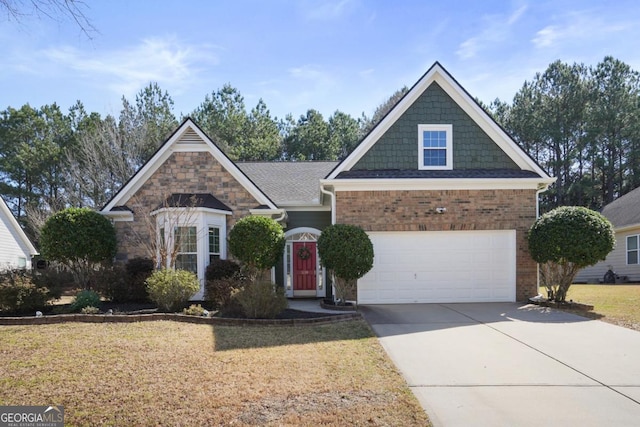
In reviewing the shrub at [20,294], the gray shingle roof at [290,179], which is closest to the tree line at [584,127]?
the gray shingle roof at [290,179]

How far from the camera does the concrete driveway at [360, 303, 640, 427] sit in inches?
199

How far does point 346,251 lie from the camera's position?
12094 millimetres

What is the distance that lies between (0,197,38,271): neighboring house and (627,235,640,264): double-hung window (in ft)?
102

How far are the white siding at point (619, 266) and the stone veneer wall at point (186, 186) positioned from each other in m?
19.9

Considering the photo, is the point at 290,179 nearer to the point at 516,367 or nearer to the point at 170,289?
the point at 170,289

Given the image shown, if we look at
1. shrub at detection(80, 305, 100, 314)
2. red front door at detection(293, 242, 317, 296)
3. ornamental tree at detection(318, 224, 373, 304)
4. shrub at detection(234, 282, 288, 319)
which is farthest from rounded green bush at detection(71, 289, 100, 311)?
red front door at detection(293, 242, 317, 296)

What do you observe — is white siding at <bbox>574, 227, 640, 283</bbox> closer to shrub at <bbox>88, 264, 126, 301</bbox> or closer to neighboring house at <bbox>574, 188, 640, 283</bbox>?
neighboring house at <bbox>574, 188, 640, 283</bbox>

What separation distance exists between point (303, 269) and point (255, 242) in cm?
429

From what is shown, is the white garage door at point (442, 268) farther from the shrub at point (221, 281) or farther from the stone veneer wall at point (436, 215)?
the shrub at point (221, 281)

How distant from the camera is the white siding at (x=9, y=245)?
74.9 feet

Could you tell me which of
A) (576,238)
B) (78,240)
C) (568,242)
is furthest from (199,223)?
(576,238)

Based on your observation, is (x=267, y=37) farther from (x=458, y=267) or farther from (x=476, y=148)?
(x=458, y=267)

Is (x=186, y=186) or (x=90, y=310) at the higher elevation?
(x=186, y=186)

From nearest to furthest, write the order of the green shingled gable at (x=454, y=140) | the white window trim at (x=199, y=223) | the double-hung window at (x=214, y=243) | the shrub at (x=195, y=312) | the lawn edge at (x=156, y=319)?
1. the lawn edge at (x=156, y=319)
2. the shrub at (x=195, y=312)
3. the white window trim at (x=199, y=223)
4. the double-hung window at (x=214, y=243)
5. the green shingled gable at (x=454, y=140)
